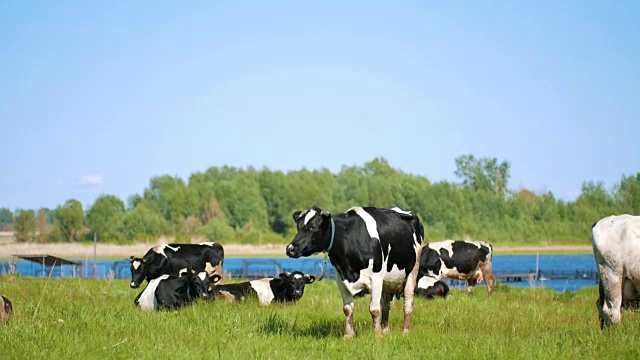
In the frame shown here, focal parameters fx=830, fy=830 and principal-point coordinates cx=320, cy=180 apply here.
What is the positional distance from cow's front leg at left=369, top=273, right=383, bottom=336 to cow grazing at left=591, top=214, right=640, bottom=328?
3027 mm

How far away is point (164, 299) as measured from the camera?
16.3m

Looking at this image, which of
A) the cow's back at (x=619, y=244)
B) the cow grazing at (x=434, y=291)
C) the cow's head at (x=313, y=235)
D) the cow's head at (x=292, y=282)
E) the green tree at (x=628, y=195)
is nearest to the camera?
the cow's back at (x=619, y=244)

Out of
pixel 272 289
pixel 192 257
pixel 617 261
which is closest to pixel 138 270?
pixel 192 257

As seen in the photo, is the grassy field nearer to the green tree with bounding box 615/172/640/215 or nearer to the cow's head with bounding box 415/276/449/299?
the cow's head with bounding box 415/276/449/299

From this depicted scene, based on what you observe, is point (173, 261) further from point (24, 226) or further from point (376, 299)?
point (24, 226)

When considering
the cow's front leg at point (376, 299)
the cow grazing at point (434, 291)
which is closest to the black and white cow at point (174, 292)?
the cow's front leg at point (376, 299)

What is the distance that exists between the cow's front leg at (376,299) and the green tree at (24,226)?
3892 inches

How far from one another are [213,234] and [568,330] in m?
88.2

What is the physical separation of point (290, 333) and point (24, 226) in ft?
329

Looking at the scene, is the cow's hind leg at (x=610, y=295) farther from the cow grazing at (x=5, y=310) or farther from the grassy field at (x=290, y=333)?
the cow grazing at (x=5, y=310)

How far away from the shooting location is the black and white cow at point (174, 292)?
1628 centimetres

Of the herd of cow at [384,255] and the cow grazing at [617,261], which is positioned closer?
the cow grazing at [617,261]

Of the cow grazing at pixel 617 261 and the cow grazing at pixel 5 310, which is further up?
the cow grazing at pixel 617 261

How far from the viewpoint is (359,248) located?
38.8 feet
